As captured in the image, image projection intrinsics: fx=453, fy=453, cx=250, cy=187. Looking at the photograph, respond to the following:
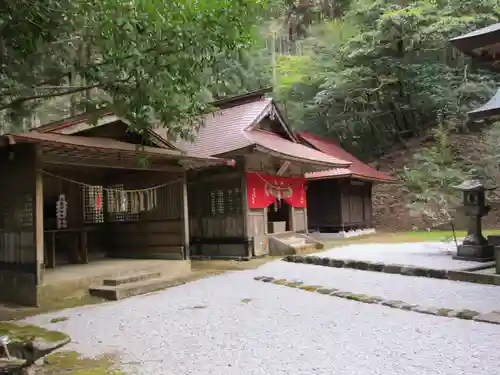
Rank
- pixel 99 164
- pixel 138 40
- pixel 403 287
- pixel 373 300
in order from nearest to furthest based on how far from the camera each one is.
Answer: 1. pixel 138 40
2. pixel 373 300
3. pixel 403 287
4. pixel 99 164

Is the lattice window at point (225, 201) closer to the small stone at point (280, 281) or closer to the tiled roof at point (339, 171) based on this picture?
the small stone at point (280, 281)

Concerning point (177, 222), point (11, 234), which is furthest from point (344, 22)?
point (11, 234)

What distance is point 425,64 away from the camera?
79.8 feet

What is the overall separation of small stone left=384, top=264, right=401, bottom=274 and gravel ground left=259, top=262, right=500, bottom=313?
181 mm

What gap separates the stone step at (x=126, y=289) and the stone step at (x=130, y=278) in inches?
4.5

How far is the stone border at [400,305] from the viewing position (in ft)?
19.3

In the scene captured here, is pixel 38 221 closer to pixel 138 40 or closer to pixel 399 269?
pixel 138 40

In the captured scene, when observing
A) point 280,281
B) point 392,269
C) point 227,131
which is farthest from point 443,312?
point 227,131

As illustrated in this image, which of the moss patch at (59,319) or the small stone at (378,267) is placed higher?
the small stone at (378,267)

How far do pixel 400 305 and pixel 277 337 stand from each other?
2298 millimetres

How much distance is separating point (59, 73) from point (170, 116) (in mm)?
1928

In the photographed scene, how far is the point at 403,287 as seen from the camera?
816cm

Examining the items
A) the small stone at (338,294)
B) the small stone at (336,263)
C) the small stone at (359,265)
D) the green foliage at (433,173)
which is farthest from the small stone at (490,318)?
the green foliage at (433,173)

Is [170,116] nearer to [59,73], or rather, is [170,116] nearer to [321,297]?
[59,73]
